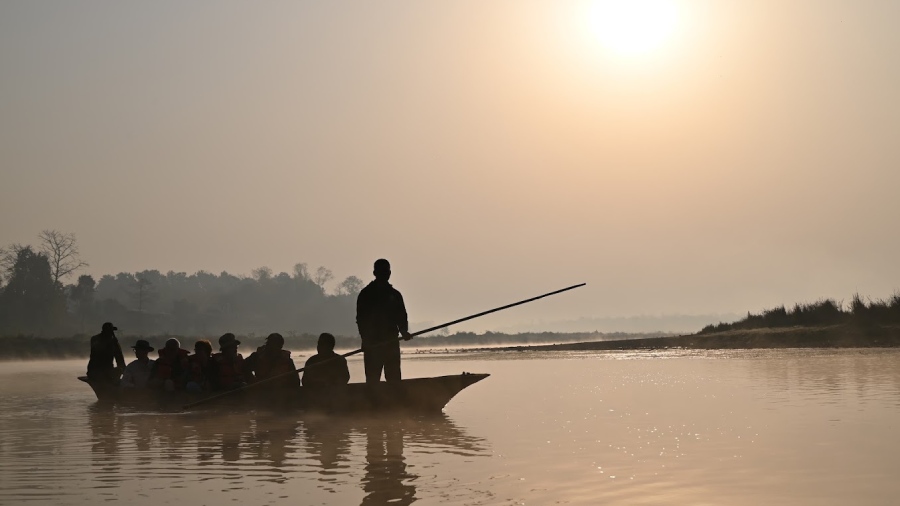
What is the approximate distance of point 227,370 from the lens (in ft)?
58.1

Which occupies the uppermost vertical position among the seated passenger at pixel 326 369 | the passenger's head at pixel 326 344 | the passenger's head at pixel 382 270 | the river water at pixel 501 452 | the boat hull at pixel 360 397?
the passenger's head at pixel 382 270

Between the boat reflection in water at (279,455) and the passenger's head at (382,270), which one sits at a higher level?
the passenger's head at (382,270)

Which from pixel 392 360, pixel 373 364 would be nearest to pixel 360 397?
pixel 373 364

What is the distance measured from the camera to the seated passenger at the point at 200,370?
17.9m

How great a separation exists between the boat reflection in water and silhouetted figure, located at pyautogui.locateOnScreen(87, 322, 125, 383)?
4811mm

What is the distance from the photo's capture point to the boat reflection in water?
8367mm

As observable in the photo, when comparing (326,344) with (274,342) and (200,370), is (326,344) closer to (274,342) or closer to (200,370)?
(274,342)

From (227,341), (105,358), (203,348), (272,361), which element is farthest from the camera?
(105,358)

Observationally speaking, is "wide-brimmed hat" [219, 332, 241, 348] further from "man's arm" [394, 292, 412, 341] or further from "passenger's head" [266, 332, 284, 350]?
"man's arm" [394, 292, 412, 341]

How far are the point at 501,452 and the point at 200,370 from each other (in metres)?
9.24

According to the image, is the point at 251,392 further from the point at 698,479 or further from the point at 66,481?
the point at 698,479

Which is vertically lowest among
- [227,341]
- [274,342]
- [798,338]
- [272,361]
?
[272,361]

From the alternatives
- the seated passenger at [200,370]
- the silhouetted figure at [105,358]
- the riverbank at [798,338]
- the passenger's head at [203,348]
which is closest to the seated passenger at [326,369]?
the seated passenger at [200,370]

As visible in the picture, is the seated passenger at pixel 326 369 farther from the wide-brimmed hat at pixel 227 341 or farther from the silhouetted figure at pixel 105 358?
the silhouetted figure at pixel 105 358
